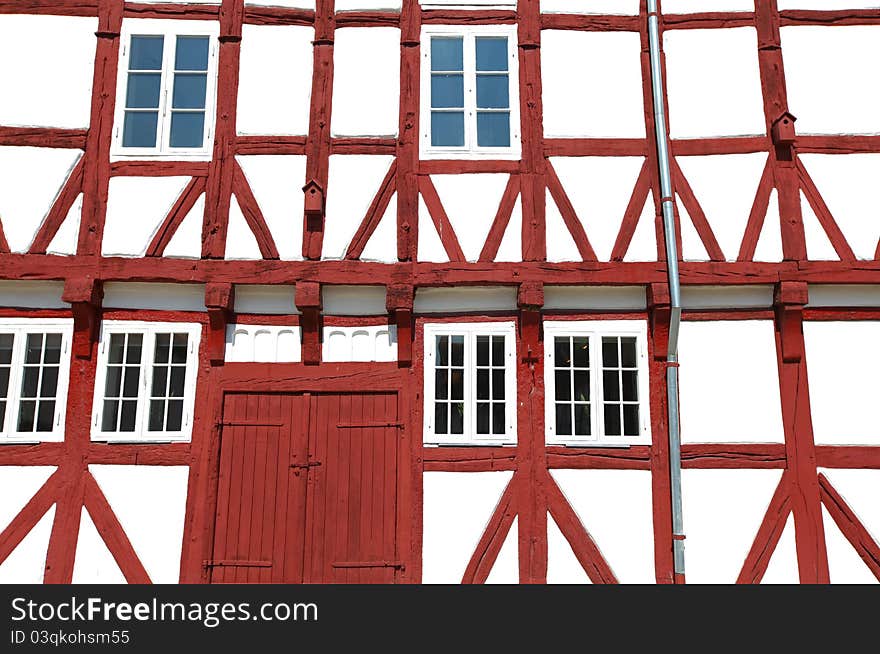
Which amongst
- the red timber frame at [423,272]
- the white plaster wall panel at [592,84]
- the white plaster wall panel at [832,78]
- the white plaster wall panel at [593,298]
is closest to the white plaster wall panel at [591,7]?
the red timber frame at [423,272]

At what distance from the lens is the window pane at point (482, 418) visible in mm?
9724

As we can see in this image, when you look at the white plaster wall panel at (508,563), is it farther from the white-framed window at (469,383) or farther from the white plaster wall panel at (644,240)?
the white plaster wall panel at (644,240)

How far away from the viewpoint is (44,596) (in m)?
8.14

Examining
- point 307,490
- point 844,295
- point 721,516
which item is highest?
point 844,295

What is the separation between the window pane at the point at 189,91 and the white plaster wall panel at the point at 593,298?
4173 mm

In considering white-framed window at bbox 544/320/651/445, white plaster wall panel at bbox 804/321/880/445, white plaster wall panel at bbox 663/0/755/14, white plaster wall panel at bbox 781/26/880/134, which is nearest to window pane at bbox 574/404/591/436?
white-framed window at bbox 544/320/651/445

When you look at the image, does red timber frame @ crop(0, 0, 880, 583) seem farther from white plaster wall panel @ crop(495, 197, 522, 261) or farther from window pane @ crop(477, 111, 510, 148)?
window pane @ crop(477, 111, 510, 148)

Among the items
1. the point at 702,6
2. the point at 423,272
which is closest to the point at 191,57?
the point at 423,272

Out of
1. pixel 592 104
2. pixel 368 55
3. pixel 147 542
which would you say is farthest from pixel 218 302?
pixel 592 104

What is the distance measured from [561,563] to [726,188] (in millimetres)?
4160

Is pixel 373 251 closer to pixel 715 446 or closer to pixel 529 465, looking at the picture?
pixel 529 465

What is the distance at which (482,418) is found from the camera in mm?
9758

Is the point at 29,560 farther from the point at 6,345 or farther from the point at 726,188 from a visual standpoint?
the point at 726,188

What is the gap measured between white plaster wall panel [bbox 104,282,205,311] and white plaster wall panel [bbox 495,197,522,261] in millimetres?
3087
